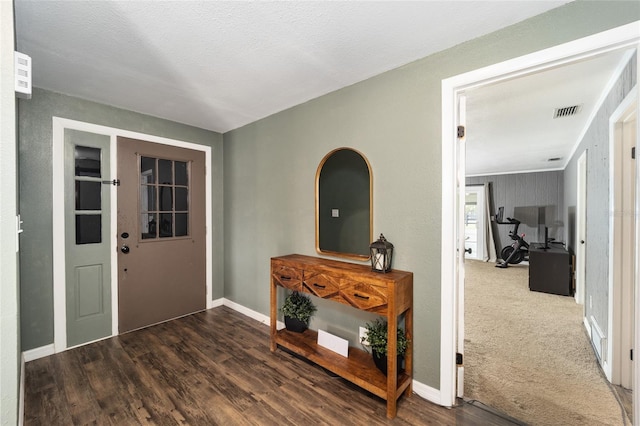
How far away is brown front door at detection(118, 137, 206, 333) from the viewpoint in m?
2.87

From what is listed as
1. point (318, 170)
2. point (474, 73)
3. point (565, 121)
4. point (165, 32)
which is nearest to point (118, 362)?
point (318, 170)

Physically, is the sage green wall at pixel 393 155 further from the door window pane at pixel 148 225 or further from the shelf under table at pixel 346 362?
the door window pane at pixel 148 225

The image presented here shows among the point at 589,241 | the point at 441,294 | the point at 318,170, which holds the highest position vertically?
the point at 318,170

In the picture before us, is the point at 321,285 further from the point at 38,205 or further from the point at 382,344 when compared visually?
the point at 38,205

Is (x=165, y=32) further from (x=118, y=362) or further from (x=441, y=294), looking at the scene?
(x=118, y=362)

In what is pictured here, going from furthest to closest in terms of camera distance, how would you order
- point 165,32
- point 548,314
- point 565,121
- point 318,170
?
point 548,314 → point 565,121 → point 318,170 → point 165,32

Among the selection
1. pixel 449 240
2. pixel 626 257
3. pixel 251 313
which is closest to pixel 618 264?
pixel 626 257

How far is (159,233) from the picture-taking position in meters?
3.11

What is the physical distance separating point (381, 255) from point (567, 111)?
2.77 meters

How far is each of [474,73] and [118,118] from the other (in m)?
3.32

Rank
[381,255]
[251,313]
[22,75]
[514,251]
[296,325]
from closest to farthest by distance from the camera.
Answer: [22,75] < [381,255] < [296,325] < [251,313] < [514,251]

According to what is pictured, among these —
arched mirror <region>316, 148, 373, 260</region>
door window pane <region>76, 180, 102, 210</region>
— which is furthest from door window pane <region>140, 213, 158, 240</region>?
arched mirror <region>316, 148, 373, 260</region>

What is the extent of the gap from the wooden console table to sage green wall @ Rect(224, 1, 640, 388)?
6.2 inches

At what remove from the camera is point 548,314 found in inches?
137
